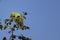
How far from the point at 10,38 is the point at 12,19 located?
50 cm

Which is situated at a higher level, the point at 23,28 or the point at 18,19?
the point at 18,19

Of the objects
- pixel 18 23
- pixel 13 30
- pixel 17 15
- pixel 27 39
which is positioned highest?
pixel 17 15

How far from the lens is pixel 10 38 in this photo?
110 inches

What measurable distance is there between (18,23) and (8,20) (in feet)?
1.02

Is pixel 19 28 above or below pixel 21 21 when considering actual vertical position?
below

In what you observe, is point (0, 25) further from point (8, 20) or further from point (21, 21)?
point (21, 21)

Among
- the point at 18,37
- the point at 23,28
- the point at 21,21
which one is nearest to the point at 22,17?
the point at 21,21

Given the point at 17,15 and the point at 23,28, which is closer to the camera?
the point at 17,15

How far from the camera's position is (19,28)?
2713 millimetres

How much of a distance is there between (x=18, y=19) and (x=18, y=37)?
48 centimetres

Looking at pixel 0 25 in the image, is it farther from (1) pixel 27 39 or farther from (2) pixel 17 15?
(1) pixel 27 39

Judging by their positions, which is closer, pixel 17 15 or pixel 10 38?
pixel 17 15

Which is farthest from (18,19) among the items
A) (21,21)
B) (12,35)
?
(12,35)

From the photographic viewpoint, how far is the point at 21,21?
269 cm
